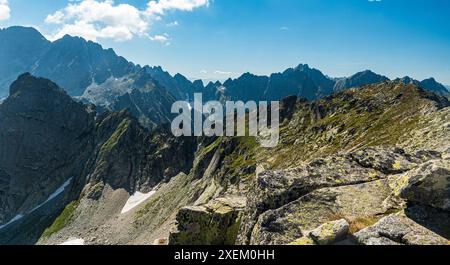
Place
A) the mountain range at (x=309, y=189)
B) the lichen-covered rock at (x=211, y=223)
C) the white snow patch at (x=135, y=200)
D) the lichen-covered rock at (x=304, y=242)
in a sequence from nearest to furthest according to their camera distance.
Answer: the lichen-covered rock at (x=304, y=242) < the mountain range at (x=309, y=189) < the lichen-covered rock at (x=211, y=223) < the white snow patch at (x=135, y=200)

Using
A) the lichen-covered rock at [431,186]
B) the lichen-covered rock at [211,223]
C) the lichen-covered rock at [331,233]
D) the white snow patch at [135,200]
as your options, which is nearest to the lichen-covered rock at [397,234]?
the lichen-covered rock at [331,233]

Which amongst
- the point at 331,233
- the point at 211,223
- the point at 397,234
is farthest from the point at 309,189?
the point at 211,223

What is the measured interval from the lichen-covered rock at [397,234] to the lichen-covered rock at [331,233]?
2.16ft

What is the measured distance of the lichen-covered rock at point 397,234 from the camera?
18.0 m

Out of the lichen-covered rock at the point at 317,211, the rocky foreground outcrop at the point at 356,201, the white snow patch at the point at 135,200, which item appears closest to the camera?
the rocky foreground outcrop at the point at 356,201

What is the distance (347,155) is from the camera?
96.6 ft

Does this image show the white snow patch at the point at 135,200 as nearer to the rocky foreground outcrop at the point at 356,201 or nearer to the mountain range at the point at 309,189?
the mountain range at the point at 309,189

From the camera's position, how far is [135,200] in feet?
609

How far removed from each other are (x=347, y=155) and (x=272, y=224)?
34.1 ft

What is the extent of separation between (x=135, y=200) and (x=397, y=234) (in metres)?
177

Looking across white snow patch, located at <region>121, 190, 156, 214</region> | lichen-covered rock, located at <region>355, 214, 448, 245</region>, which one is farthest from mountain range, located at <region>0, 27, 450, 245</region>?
white snow patch, located at <region>121, 190, 156, 214</region>

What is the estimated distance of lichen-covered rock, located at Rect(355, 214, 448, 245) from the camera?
17983 millimetres

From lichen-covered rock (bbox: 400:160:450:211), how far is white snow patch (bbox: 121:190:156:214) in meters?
166

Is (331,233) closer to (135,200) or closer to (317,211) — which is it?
(317,211)
